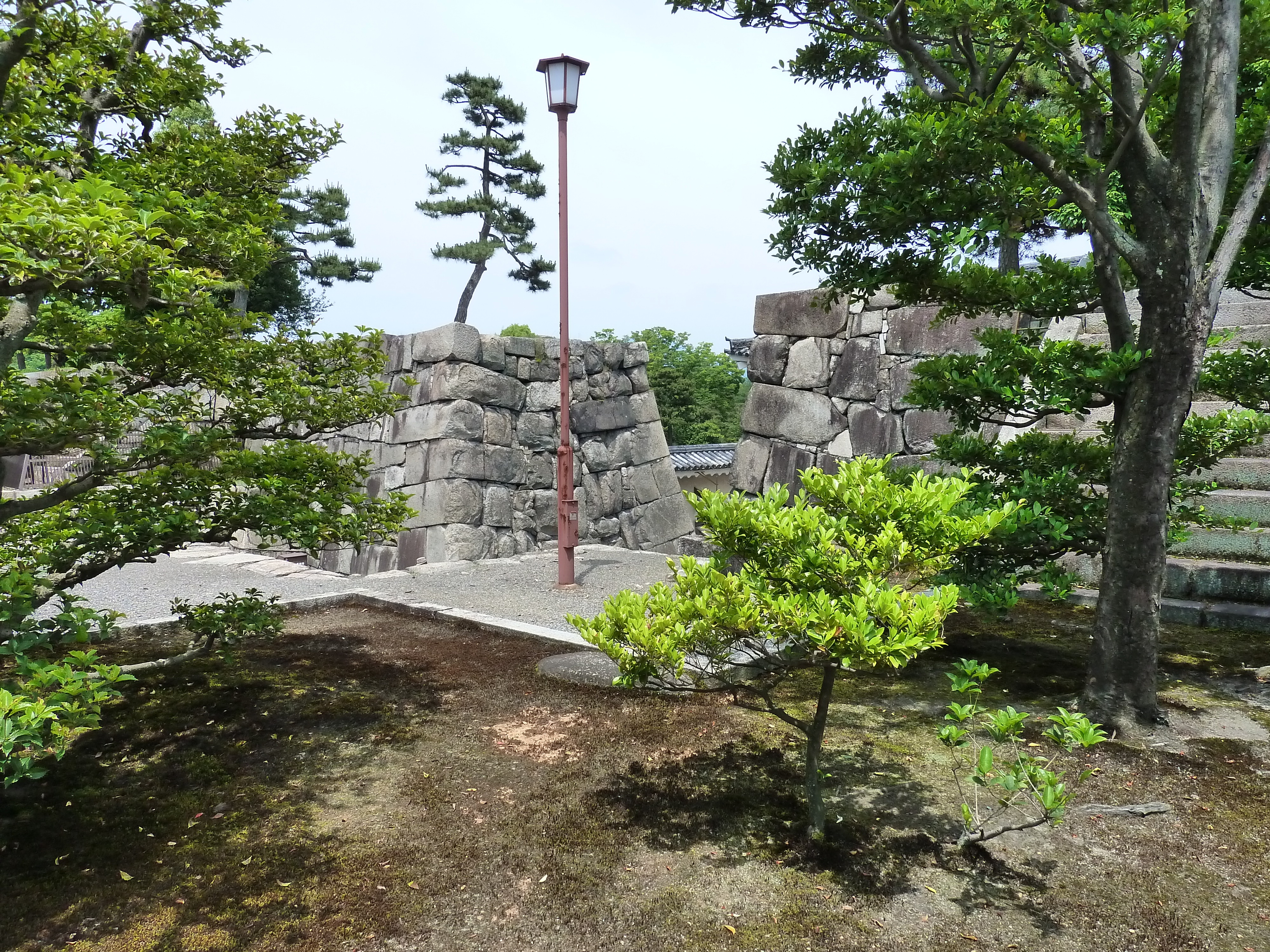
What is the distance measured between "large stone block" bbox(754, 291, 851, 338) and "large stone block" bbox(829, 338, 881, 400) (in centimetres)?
27

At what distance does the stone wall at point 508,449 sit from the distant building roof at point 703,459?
2.29 metres

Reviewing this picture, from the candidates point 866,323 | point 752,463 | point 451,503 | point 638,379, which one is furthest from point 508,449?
point 866,323

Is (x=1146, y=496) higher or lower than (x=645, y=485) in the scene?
higher

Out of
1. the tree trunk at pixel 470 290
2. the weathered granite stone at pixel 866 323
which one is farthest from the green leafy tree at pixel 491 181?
the weathered granite stone at pixel 866 323

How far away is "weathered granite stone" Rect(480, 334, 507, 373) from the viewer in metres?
10.3

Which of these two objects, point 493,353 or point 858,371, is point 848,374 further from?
point 493,353

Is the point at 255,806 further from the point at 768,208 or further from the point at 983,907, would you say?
the point at 768,208

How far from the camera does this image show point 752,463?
9008 millimetres

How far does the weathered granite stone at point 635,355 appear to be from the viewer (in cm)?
1184

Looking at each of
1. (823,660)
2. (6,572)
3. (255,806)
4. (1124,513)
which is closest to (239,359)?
(6,572)

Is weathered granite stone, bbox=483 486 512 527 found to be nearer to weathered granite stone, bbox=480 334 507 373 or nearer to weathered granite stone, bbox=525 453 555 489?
weathered granite stone, bbox=525 453 555 489

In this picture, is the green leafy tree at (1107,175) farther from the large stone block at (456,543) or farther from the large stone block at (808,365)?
the large stone block at (456,543)

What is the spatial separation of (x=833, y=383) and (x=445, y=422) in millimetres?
4543

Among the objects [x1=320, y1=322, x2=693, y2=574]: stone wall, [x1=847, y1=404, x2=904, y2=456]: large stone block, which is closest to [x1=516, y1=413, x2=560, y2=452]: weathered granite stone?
[x1=320, y1=322, x2=693, y2=574]: stone wall
